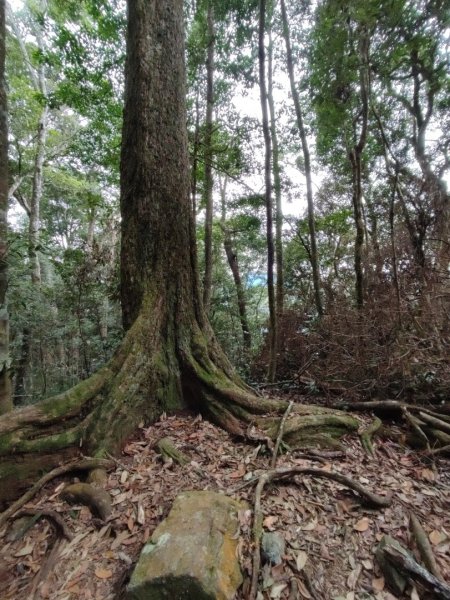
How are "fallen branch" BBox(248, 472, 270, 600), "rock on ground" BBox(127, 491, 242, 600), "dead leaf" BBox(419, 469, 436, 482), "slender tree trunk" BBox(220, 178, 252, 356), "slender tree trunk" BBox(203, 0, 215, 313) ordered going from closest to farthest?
"rock on ground" BBox(127, 491, 242, 600), "fallen branch" BBox(248, 472, 270, 600), "dead leaf" BBox(419, 469, 436, 482), "slender tree trunk" BBox(203, 0, 215, 313), "slender tree trunk" BBox(220, 178, 252, 356)

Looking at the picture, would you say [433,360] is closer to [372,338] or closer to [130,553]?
[372,338]

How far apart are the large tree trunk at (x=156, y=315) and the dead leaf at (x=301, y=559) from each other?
112 centimetres

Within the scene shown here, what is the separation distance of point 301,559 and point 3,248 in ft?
13.6

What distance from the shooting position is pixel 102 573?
6.48ft

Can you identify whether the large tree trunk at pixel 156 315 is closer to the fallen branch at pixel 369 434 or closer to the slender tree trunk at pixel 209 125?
the fallen branch at pixel 369 434

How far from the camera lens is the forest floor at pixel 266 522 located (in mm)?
1875

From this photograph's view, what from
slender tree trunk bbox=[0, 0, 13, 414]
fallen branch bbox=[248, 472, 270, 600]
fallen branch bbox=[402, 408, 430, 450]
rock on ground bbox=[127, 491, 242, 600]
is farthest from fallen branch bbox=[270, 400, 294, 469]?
slender tree trunk bbox=[0, 0, 13, 414]

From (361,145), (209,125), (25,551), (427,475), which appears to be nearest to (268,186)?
(361,145)

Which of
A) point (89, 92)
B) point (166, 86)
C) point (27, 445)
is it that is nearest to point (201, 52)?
point (89, 92)

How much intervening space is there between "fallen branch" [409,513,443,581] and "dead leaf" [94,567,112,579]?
195cm

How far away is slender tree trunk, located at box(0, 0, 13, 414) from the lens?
11.1 feet

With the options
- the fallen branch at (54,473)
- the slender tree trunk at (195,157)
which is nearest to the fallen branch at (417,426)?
the fallen branch at (54,473)

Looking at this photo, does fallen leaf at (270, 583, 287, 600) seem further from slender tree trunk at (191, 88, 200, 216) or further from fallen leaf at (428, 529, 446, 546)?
slender tree trunk at (191, 88, 200, 216)

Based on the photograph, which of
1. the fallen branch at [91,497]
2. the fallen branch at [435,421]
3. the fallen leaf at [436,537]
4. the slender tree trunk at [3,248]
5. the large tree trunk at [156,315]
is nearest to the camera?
the fallen leaf at [436,537]
